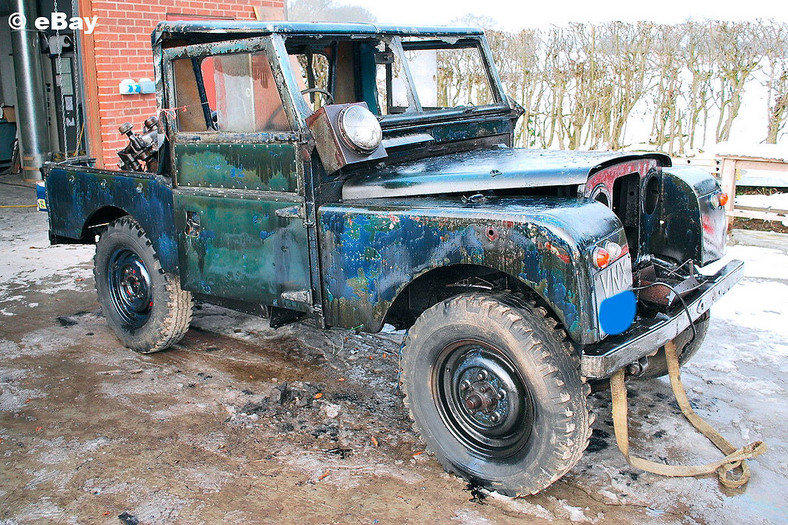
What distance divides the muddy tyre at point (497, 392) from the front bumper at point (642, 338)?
15cm

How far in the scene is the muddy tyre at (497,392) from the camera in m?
3.03

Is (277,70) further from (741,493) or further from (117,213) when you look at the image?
(741,493)

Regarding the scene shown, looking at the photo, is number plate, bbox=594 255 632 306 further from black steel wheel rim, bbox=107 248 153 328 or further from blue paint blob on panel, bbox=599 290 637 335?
black steel wheel rim, bbox=107 248 153 328

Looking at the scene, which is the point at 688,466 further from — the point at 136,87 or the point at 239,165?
the point at 136,87

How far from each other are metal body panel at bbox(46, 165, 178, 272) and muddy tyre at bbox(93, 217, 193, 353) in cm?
11

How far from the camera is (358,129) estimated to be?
11.5ft

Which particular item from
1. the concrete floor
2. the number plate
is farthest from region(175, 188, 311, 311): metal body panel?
the number plate

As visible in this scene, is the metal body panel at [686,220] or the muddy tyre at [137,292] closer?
the metal body panel at [686,220]

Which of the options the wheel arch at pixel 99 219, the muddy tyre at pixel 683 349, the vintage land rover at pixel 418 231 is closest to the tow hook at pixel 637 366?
the vintage land rover at pixel 418 231

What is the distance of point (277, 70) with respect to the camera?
3768 mm

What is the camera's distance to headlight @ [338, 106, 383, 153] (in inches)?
137

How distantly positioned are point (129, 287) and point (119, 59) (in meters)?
5.08

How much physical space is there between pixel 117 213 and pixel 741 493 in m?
4.33

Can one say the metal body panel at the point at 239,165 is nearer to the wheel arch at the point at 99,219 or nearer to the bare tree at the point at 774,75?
the wheel arch at the point at 99,219
